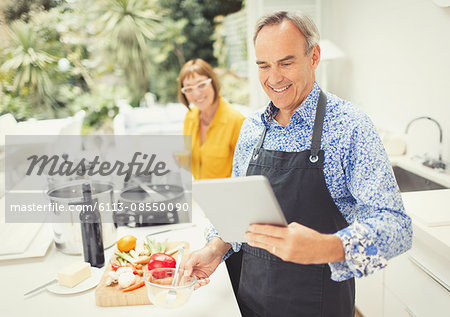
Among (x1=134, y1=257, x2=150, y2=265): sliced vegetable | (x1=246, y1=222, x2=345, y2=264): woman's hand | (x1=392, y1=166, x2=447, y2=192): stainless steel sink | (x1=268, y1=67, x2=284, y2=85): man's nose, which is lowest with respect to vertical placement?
(x1=392, y1=166, x2=447, y2=192): stainless steel sink

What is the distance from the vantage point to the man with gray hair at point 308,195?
889 mm

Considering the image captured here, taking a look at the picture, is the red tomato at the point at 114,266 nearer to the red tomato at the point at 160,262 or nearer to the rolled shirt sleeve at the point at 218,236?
the red tomato at the point at 160,262

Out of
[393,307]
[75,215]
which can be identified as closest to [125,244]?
[75,215]

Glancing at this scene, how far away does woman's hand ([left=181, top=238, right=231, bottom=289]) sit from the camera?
116 centimetres

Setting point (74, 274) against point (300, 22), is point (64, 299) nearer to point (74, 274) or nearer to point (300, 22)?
point (74, 274)

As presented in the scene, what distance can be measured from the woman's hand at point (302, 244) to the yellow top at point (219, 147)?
159 cm

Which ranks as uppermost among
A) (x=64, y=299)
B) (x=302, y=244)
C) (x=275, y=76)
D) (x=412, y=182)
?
(x=275, y=76)

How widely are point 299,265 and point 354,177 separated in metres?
0.34

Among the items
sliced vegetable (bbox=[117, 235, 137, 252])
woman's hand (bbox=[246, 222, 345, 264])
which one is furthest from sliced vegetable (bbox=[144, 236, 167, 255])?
woman's hand (bbox=[246, 222, 345, 264])

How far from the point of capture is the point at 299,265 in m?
1.16

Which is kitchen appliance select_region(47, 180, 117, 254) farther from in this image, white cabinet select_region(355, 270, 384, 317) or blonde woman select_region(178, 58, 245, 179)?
white cabinet select_region(355, 270, 384, 317)

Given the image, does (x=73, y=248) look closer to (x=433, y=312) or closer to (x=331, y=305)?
(x=331, y=305)

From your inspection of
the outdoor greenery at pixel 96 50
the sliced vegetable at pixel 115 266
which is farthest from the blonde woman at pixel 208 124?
the outdoor greenery at pixel 96 50

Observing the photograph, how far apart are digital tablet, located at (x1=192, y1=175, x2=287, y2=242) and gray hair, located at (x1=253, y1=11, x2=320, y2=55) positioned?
496 mm
